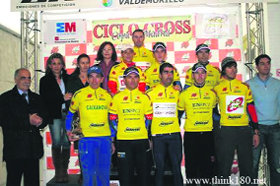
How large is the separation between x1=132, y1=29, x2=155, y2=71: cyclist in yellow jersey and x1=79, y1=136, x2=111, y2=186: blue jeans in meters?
1.66

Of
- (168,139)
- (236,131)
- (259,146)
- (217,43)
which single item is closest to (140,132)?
(168,139)

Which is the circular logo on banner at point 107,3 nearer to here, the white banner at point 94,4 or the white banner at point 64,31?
the white banner at point 94,4

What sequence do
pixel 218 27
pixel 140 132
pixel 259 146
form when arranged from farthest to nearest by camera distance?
pixel 218 27 → pixel 259 146 → pixel 140 132

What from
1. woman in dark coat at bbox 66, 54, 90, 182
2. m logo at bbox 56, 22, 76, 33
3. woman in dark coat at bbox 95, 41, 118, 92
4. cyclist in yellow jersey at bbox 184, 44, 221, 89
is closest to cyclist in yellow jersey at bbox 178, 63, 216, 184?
cyclist in yellow jersey at bbox 184, 44, 221, 89

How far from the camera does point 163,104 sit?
159 inches

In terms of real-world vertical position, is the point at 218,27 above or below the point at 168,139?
above

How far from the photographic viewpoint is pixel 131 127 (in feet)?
12.5

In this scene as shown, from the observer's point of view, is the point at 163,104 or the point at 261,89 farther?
the point at 261,89

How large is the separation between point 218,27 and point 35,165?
4.27 m

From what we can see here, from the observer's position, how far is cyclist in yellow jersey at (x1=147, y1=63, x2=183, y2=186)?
3.90m

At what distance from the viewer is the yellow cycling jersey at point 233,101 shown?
411cm

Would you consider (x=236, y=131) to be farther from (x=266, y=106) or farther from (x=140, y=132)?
(x=140, y=132)

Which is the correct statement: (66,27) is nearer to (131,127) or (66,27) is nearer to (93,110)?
(93,110)

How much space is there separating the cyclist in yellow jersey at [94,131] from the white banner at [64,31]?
2195 millimetres
